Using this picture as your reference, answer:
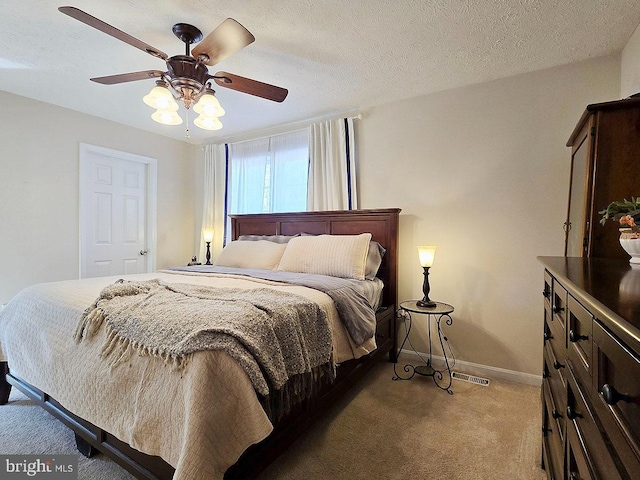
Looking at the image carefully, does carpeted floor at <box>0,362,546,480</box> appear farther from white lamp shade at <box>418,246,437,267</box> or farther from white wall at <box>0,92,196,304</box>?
white wall at <box>0,92,196,304</box>

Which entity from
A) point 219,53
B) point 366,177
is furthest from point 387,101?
point 219,53

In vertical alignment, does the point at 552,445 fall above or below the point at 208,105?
below

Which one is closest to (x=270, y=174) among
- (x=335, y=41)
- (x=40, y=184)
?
(x=335, y=41)

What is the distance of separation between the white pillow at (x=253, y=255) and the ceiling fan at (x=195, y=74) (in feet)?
4.23

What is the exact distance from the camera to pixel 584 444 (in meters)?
0.77

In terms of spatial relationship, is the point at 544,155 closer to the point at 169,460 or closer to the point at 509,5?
the point at 509,5

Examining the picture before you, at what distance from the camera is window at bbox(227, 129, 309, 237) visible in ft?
11.8

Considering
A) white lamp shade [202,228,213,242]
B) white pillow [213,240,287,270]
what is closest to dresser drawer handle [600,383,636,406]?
white pillow [213,240,287,270]

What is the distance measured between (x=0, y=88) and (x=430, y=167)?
4.03 metres

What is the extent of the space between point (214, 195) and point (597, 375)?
4261mm

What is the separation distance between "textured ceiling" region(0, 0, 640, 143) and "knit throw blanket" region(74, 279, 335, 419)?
166 centimetres

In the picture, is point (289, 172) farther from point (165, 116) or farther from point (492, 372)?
point (492, 372)

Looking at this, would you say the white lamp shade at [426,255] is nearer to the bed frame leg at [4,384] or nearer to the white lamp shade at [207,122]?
the white lamp shade at [207,122]

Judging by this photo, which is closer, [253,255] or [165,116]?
[165,116]
